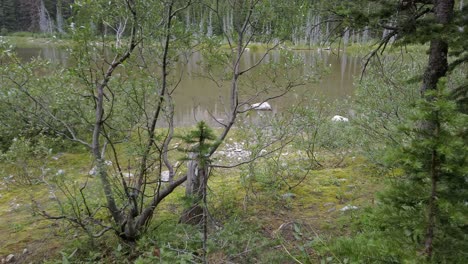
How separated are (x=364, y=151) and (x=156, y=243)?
391 centimetres

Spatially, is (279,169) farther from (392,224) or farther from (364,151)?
(392,224)

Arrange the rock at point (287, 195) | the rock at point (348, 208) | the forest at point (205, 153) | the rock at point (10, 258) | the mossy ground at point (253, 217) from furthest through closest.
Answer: the rock at point (287, 195)
the rock at point (348, 208)
the rock at point (10, 258)
the mossy ground at point (253, 217)
the forest at point (205, 153)

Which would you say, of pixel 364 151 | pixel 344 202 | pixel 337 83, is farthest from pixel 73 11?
pixel 337 83

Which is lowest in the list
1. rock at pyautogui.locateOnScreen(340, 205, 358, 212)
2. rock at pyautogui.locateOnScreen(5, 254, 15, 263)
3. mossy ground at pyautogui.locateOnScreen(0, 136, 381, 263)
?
rock at pyautogui.locateOnScreen(5, 254, 15, 263)

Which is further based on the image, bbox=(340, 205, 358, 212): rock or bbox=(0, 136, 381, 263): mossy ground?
bbox=(340, 205, 358, 212): rock

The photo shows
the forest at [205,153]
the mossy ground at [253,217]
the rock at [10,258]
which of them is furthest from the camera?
the rock at [10,258]

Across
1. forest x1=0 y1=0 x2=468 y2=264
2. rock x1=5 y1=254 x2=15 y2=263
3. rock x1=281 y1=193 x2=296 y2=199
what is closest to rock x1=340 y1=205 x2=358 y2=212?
forest x1=0 y1=0 x2=468 y2=264

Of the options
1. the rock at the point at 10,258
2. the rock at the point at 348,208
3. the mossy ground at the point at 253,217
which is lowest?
the rock at the point at 10,258

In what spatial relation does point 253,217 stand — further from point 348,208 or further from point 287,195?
point 348,208

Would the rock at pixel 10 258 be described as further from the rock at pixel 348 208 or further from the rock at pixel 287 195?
the rock at pixel 348 208

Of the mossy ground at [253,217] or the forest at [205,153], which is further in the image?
the mossy ground at [253,217]

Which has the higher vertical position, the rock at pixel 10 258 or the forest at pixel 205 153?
the forest at pixel 205 153

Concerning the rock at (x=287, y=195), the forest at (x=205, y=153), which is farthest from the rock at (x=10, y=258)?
the rock at (x=287, y=195)

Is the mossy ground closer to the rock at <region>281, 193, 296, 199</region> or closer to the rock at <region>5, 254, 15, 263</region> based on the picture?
the rock at <region>281, 193, 296, 199</region>
